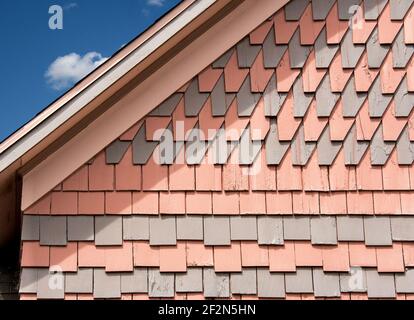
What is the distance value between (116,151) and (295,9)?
2.03m

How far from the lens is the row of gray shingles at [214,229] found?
5328 mm

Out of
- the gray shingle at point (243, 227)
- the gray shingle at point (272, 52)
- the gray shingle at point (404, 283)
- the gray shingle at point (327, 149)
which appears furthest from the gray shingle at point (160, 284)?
the gray shingle at point (272, 52)

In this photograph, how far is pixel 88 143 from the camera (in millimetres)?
5430

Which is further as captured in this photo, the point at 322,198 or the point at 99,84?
the point at 322,198

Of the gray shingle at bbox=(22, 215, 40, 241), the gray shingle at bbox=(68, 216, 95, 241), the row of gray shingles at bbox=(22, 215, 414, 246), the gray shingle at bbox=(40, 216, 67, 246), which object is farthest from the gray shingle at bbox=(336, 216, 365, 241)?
the gray shingle at bbox=(22, 215, 40, 241)

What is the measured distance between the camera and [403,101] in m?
5.62

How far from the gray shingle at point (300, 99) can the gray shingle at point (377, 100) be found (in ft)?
1.71

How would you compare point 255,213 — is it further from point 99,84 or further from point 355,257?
point 99,84

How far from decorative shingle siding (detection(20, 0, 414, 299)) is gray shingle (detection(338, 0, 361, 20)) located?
0.09 feet

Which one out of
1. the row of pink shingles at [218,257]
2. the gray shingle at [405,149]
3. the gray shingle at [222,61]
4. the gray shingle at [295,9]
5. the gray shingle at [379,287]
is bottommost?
the gray shingle at [379,287]

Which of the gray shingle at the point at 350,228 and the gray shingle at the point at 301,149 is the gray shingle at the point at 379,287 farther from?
the gray shingle at the point at 301,149

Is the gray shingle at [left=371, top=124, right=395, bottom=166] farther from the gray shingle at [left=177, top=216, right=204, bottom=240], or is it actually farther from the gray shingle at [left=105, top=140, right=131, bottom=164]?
the gray shingle at [left=105, top=140, right=131, bottom=164]

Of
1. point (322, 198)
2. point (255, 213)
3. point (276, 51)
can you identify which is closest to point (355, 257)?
point (322, 198)

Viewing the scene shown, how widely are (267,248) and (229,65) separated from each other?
1.61 metres
